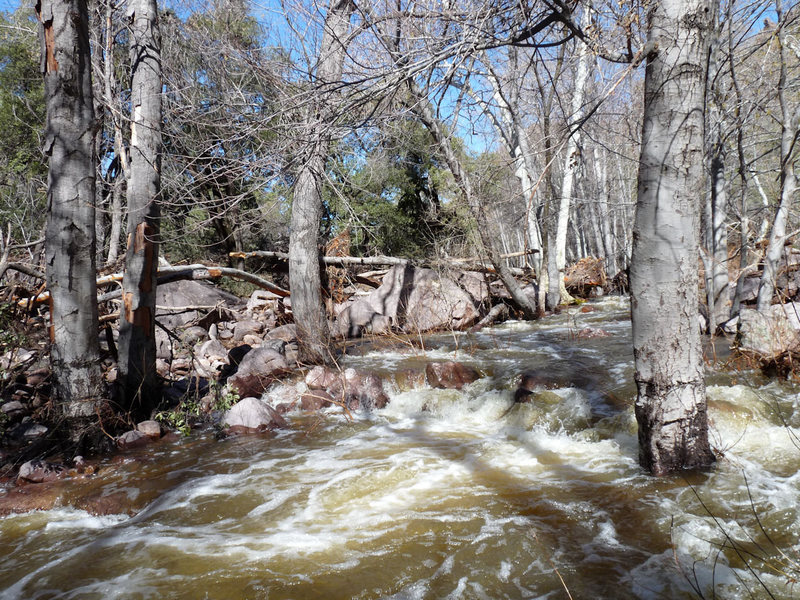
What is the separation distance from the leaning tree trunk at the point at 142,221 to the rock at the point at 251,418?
2.98 feet

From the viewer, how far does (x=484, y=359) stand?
7.79 m

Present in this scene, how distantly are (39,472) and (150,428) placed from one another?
4.09ft

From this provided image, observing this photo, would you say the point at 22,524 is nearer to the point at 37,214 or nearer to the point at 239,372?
the point at 239,372

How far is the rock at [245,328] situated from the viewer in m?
9.51

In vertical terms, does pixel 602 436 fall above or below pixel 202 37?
below

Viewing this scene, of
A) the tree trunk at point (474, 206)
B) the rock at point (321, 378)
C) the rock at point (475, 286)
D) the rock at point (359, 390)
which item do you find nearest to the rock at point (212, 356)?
the rock at point (321, 378)

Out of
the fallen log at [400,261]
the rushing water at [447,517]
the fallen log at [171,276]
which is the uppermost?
the fallen log at [400,261]

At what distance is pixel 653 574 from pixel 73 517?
3.84 meters

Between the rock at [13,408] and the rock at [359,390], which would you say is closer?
the rock at [13,408]

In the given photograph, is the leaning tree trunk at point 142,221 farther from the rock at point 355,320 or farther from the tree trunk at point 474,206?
the rock at point 355,320

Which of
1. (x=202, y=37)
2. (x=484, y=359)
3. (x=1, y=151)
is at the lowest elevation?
(x=484, y=359)

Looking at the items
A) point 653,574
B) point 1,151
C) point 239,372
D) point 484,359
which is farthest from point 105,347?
point 1,151

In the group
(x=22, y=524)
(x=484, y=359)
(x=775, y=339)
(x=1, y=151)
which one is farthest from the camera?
(x=1, y=151)

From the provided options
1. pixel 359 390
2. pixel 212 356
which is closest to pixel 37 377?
pixel 212 356
